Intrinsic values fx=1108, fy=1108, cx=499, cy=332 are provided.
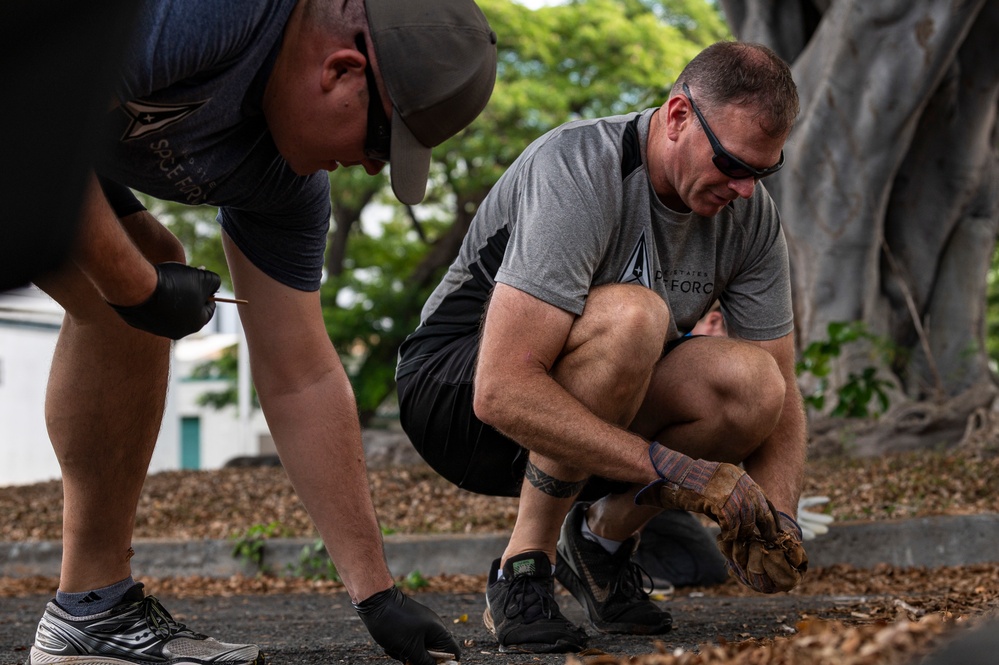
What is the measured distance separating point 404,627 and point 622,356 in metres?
0.89

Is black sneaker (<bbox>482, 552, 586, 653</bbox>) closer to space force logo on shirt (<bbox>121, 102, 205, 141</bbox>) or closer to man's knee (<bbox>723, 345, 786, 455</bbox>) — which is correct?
man's knee (<bbox>723, 345, 786, 455</bbox>)

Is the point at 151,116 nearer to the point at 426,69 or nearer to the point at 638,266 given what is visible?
the point at 426,69

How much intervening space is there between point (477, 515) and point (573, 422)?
117 inches

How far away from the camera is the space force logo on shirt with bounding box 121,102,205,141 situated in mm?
2195

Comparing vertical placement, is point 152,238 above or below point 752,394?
above

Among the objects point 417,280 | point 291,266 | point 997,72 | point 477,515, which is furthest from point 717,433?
point 417,280

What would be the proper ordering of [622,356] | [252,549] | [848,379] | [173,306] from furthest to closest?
[848,379] → [252,549] → [622,356] → [173,306]

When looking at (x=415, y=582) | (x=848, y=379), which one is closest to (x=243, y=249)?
(x=415, y=582)

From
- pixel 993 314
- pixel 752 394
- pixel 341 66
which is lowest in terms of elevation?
pixel 993 314

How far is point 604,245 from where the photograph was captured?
9.97ft

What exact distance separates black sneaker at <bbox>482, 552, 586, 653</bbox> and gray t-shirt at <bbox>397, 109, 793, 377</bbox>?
0.75 meters

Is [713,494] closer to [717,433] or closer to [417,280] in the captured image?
[717,433]

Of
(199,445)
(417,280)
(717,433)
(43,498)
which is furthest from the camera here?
(199,445)

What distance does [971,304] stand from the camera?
9586mm
